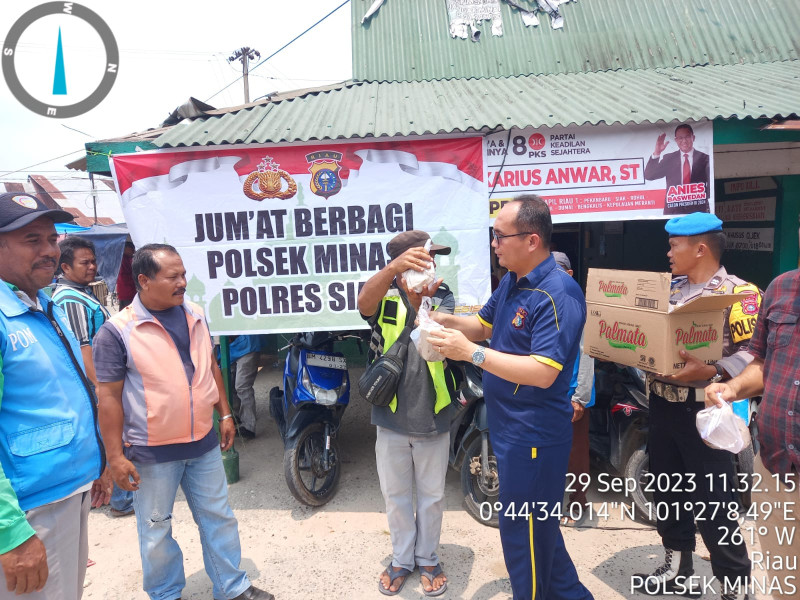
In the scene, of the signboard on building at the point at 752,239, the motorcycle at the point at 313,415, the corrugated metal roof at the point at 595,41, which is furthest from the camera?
the corrugated metal roof at the point at 595,41

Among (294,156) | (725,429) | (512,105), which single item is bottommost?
(725,429)

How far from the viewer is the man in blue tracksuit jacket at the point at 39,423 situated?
5.53ft

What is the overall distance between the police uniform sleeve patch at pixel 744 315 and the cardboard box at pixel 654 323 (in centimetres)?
7

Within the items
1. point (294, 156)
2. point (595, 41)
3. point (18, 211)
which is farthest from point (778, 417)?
point (595, 41)

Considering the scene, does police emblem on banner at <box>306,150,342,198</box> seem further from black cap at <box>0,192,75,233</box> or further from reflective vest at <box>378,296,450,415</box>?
black cap at <box>0,192,75,233</box>

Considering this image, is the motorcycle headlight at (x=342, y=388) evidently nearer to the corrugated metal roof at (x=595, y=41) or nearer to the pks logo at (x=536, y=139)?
the pks logo at (x=536, y=139)

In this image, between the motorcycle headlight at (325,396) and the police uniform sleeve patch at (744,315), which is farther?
the motorcycle headlight at (325,396)

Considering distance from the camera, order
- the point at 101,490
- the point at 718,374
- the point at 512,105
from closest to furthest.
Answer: the point at 101,490
the point at 718,374
the point at 512,105

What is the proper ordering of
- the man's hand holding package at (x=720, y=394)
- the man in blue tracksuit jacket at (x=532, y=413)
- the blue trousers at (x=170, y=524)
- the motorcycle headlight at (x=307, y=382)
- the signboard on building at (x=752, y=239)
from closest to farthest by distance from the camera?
the man's hand holding package at (x=720, y=394) → the man in blue tracksuit jacket at (x=532, y=413) → the blue trousers at (x=170, y=524) → the motorcycle headlight at (x=307, y=382) → the signboard on building at (x=752, y=239)

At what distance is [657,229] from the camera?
7.15 meters

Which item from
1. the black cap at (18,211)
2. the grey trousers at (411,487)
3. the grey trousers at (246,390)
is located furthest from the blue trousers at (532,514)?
the grey trousers at (246,390)

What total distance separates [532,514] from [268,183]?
3062mm

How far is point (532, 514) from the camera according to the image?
2.27m

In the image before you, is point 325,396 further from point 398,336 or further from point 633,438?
point 633,438
